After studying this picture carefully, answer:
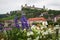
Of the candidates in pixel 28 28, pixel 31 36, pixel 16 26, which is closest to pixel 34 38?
pixel 31 36

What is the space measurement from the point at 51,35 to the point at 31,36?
0.16 m

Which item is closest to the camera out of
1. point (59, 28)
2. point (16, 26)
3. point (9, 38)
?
point (59, 28)

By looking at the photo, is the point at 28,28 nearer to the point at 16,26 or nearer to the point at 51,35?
the point at 16,26

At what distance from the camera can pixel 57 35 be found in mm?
1496

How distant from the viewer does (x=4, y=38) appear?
177 centimetres

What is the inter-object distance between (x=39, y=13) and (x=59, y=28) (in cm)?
492

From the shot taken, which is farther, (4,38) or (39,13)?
(39,13)

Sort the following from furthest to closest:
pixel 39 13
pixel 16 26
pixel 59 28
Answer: pixel 39 13 → pixel 16 26 → pixel 59 28

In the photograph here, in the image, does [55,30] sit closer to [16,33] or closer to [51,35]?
[51,35]

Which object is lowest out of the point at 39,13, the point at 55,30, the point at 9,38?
the point at 39,13

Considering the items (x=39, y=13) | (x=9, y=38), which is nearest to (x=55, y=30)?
(x=9, y=38)

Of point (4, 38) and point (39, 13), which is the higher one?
point (4, 38)

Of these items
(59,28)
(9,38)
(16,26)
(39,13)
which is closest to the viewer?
(59,28)

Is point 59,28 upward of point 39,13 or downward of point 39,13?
upward
